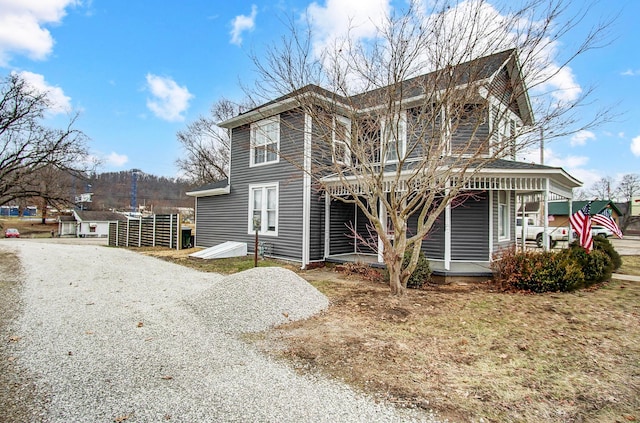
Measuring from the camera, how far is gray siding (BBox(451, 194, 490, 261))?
962cm

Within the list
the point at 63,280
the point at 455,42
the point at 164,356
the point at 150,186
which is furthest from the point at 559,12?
the point at 150,186

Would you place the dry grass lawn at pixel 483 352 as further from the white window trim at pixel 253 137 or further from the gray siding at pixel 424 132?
the white window trim at pixel 253 137

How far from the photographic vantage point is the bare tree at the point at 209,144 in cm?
2930

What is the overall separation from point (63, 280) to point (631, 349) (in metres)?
11.4

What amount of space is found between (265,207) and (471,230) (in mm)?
7095

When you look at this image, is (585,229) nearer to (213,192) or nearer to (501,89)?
(501,89)

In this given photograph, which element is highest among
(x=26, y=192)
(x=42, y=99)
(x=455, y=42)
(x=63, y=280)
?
(x=42, y=99)

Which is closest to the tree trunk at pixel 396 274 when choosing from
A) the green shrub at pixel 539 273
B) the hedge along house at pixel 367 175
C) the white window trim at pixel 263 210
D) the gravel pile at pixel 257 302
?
the hedge along house at pixel 367 175

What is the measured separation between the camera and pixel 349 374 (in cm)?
339

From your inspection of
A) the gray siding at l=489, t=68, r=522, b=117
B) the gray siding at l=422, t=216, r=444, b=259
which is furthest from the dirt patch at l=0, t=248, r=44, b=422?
the gray siding at l=422, t=216, r=444, b=259

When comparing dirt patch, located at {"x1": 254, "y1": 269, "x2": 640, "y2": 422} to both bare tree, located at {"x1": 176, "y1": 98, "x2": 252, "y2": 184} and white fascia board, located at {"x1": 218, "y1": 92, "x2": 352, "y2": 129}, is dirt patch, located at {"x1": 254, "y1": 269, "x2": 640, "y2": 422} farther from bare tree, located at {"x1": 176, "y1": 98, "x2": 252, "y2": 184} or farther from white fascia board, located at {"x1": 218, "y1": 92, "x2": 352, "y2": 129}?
bare tree, located at {"x1": 176, "y1": 98, "x2": 252, "y2": 184}

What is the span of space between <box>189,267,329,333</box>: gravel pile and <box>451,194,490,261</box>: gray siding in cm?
540

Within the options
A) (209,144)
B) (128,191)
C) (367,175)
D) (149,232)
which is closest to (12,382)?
(367,175)

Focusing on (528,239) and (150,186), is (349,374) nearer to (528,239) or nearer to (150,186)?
(528,239)
